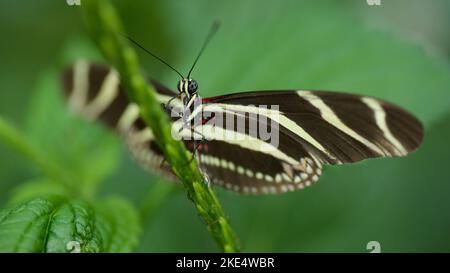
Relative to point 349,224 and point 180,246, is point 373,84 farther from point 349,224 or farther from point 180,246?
point 180,246

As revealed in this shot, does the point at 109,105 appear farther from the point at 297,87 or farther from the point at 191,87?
the point at 297,87

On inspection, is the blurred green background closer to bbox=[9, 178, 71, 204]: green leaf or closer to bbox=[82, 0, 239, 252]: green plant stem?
bbox=[9, 178, 71, 204]: green leaf

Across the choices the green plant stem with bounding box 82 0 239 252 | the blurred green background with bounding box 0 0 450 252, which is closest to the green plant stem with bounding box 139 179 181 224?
the blurred green background with bounding box 0 0 450 252

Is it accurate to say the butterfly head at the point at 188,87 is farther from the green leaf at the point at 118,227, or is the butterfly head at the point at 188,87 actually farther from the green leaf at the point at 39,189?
the green leaf at the point at 39,189

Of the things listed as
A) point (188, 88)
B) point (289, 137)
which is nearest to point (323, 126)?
point (289, 137)

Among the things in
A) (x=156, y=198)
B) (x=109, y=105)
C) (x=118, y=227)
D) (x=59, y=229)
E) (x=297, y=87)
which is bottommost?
→ (x=59, y=229)

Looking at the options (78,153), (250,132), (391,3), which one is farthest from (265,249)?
(391,3)

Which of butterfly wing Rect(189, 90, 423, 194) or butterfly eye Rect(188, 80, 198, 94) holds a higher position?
butterfly eye Rect(188, 80, 198, 94)
